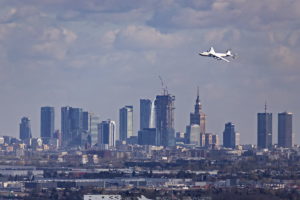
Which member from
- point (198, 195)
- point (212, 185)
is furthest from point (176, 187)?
point (198, 195)

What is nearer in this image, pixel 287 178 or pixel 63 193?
pixel 63 193

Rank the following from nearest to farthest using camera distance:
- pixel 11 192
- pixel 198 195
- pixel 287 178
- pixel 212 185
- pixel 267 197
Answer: pixel 267 197 → pixel 198 195 → pixel 11 192 → pixel 212 185 → pixel 287 178

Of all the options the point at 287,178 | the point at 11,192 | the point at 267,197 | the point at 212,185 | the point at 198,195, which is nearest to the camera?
the point at 267,197

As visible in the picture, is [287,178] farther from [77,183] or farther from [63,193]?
Answer: [63,193]

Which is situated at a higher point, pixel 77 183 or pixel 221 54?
pixel 221 54

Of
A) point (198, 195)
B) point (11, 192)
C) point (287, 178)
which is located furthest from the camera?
point (287, 178)

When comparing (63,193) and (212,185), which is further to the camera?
(212,185)

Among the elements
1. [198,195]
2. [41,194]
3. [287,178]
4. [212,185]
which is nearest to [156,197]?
[198,195]

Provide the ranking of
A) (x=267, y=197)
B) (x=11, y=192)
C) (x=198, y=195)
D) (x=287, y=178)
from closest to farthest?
(x=267, y=197)
(x=198, y=195)
(x=11, y=192)
(x=287, y=178)

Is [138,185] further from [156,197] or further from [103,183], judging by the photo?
[156,197]
